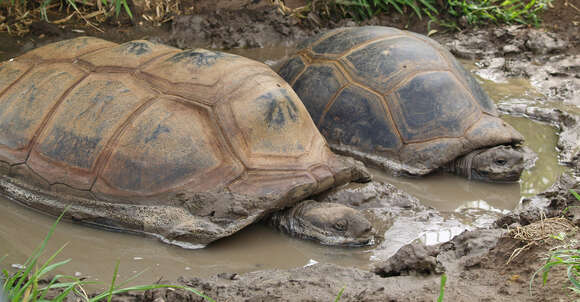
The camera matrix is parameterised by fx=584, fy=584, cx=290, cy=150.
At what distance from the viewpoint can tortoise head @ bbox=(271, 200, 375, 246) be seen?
2994 millimetres

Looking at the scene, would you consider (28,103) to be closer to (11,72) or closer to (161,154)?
(11,72)

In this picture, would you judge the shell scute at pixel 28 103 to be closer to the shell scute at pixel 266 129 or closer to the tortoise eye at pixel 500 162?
the shell scute at pixel 266 129

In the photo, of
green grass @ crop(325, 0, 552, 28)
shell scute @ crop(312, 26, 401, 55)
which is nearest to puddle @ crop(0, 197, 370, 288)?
shell scute @ crop(312, 26, 401, 55)

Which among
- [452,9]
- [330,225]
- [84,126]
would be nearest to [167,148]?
[84,126]

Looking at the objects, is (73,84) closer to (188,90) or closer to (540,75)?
(188,90)

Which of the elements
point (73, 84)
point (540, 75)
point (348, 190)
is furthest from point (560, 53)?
point (73, 84)

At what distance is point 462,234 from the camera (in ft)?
9.32

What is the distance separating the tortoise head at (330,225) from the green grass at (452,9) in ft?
11.5

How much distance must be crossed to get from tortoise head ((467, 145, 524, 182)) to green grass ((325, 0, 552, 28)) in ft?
8.56

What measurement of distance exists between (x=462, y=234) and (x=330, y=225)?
2.14 ft

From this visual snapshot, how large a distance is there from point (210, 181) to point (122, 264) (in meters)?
0.59

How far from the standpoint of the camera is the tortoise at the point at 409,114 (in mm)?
3848

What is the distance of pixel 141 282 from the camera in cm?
262

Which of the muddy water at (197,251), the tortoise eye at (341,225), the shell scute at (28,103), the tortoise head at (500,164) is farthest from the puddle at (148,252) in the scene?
the tortoise head at (500,164)
